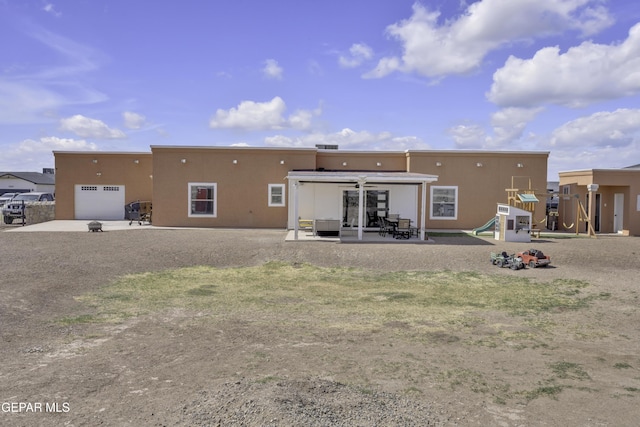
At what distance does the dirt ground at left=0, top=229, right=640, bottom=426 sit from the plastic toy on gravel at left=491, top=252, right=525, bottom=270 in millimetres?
3061

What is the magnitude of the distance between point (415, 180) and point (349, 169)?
6147mm

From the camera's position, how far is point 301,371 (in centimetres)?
576

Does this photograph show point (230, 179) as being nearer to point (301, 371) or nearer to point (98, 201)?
point (98, 201)

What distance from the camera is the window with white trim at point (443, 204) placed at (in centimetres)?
2366

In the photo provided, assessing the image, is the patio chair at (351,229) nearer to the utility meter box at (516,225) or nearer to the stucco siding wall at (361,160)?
the stucco siding wall at (361,160)

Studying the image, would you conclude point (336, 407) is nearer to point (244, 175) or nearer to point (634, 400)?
point (634, 400)

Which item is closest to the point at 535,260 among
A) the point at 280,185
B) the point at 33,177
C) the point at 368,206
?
the point at 368,206

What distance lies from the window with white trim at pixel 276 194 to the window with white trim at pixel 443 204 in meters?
7.43

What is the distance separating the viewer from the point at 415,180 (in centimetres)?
1855

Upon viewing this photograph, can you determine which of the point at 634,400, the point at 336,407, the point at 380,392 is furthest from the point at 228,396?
the point at 634,400

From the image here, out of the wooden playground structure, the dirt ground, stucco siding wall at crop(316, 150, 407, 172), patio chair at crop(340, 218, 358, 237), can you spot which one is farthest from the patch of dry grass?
stucco siding wall at crop(316, 150, 407, 172)

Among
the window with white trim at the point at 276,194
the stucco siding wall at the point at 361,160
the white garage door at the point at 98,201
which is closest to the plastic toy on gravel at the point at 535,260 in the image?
the stucco siding wall at the point at 361,160

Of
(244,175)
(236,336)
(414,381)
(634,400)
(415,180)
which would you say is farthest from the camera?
(244,175)

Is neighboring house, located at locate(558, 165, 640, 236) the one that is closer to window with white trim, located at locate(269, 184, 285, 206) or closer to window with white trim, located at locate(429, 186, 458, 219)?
window with white trim, located at locate(429, 186, 458, 219)
